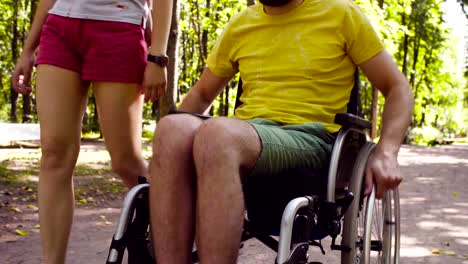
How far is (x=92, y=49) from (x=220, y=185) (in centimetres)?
115

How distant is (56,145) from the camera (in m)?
2.90

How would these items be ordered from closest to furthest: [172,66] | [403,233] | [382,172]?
1. [382,172]
2. [403,233]
3. [172,66]

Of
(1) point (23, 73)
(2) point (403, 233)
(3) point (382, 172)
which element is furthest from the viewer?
(2) point (403, 233)

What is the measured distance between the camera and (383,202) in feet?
9.49

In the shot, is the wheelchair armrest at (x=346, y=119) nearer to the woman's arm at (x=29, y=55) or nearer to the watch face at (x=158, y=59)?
the watch face at (x=158, y=59)

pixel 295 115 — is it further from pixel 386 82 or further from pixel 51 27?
pixel 51 27

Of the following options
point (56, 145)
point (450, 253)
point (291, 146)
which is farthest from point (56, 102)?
point (450, 253)

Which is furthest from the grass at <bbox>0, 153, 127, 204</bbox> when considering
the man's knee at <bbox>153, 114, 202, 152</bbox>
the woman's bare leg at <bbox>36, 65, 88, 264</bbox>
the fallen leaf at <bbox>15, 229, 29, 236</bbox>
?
the man's knee at <bbox>153, 114, 202, 152</bbox>

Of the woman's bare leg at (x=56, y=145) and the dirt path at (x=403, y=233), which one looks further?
the dirt path at (x=403, y=233)

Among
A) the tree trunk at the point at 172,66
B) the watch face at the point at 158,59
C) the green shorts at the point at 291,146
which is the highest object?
the watch face at the point at 158,59

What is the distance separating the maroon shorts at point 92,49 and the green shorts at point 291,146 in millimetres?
711

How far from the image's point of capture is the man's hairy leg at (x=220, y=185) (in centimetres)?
195

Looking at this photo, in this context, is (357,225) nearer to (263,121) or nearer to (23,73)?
(263,121)

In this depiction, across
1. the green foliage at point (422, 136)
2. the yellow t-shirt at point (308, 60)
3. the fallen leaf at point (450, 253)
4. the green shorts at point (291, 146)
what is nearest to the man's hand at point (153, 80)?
the yellow t-shirt at point (308, 60)
